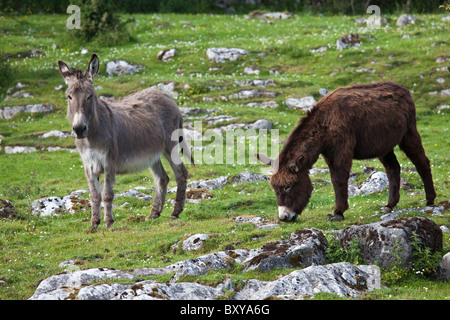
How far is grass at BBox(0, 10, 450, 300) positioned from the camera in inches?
376

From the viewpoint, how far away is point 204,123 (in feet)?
69.4

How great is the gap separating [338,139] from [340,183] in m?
0.90

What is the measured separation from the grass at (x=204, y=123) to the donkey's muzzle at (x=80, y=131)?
2206mm

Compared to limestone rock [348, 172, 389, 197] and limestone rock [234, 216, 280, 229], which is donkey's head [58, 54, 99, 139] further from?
limestone rock [348, 172, 389, 197]

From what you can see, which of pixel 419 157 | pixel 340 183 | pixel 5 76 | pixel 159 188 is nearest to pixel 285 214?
pixel 340 183

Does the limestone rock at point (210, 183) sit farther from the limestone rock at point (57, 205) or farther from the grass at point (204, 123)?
the limestone rock at point (57, 205)

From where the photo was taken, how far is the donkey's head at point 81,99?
33.2ft

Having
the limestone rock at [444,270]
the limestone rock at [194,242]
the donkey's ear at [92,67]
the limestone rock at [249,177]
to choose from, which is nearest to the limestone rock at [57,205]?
the donkey's ear at [92,67]

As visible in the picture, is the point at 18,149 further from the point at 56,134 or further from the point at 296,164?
the point at 296,164

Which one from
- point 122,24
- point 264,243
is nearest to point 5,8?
point 122,24

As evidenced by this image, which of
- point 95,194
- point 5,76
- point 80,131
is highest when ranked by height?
point 80,131

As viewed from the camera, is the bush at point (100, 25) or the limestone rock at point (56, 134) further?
the bush at point (100, 25)
